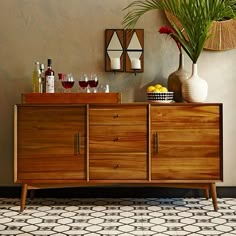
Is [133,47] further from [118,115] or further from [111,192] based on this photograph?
[111,192]

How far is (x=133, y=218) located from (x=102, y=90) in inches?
44.7

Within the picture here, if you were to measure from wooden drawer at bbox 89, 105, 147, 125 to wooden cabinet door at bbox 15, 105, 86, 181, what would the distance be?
89 millimetres

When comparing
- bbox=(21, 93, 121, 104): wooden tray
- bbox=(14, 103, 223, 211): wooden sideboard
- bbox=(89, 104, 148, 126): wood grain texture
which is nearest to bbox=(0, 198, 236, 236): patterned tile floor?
bbox=(14, 103, 223, 211): wooden sideboard

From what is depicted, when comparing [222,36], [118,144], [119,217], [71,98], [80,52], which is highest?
[222,36]

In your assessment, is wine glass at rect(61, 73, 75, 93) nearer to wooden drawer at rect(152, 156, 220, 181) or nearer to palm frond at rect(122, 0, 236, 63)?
palm frond at rect(122, 0, 236, 63)

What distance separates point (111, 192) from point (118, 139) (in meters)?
0.64

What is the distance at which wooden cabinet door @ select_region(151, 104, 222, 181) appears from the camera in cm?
353

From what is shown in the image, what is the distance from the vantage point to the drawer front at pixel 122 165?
354 centimetres

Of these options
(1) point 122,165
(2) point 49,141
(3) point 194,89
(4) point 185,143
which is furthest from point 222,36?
(2) point 49,141

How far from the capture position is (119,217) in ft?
10.9

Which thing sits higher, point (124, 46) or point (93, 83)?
point (124, 46)

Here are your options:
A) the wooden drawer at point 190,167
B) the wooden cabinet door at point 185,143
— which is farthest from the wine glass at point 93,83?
the wooden drawer at point 190,167

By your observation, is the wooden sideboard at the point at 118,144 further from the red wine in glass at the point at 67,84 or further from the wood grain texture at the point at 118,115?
the red wine in glass at the point at 67,84

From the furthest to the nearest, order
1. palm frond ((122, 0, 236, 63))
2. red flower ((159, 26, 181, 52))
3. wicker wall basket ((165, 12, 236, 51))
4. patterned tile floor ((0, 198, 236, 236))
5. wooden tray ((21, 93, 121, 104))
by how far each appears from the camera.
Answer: wicker wall basket ((165, 12, 236, 51)) → red flower ((159, 26, 181, 52)) → wooden tray ((21, 93, 121, 104)) → palm frond ((122, 0, 236, 63)) → patterned tile floor ((0, 198, 236, 236))
